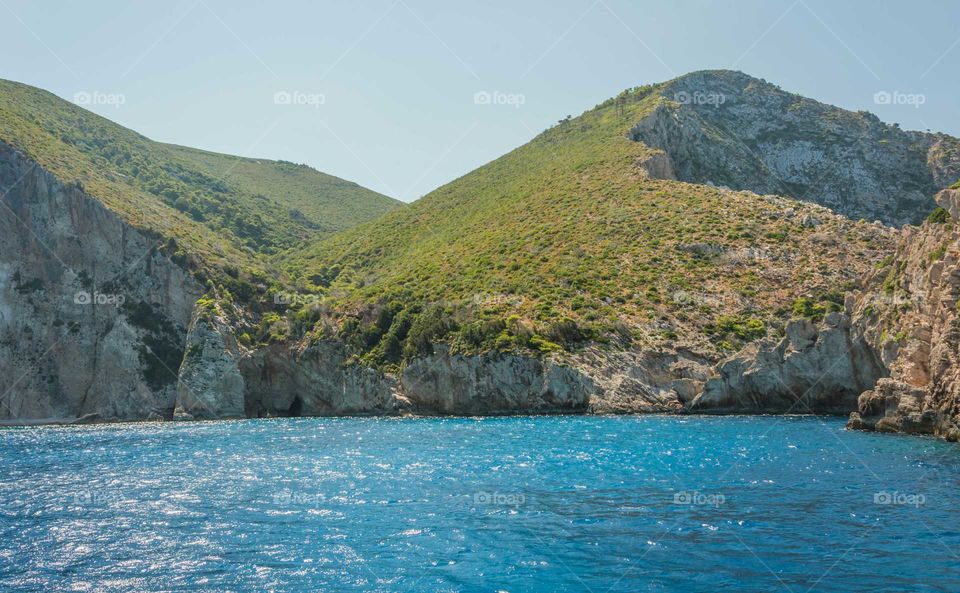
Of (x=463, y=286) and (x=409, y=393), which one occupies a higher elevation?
(x=463, y=286)

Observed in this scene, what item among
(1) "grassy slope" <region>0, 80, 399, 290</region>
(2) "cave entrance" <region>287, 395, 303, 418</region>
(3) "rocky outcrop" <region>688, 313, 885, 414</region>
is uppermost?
(1) "grassy slope" <region>0, 80, 399, 290</region>

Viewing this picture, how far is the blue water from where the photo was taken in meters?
13.8

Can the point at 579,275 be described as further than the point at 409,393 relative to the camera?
Yes

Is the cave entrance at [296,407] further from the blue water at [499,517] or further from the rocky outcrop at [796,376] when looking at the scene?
the rocky outcrop at [796,376]

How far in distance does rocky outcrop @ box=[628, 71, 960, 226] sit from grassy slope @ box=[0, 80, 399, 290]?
6094 centimetres

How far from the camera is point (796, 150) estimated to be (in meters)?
113

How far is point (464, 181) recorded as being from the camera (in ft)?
377

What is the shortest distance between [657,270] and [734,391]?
710 inches

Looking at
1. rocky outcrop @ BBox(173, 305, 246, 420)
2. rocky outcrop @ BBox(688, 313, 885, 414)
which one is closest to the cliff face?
rocky outcrop @ BBox(173, 305, 246, 420)

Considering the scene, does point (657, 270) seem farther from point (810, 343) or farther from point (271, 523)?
point (271, 523)

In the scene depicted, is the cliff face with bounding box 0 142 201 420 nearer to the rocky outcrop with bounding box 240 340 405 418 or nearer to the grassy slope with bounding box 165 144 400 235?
the rocky outcrop with bounding box 240 340 405 418

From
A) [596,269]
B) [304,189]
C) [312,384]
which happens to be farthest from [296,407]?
[304,189]

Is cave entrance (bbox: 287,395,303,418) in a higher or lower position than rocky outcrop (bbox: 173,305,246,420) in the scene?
lower

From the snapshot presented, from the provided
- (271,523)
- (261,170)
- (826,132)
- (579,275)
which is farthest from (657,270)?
(261,170)
